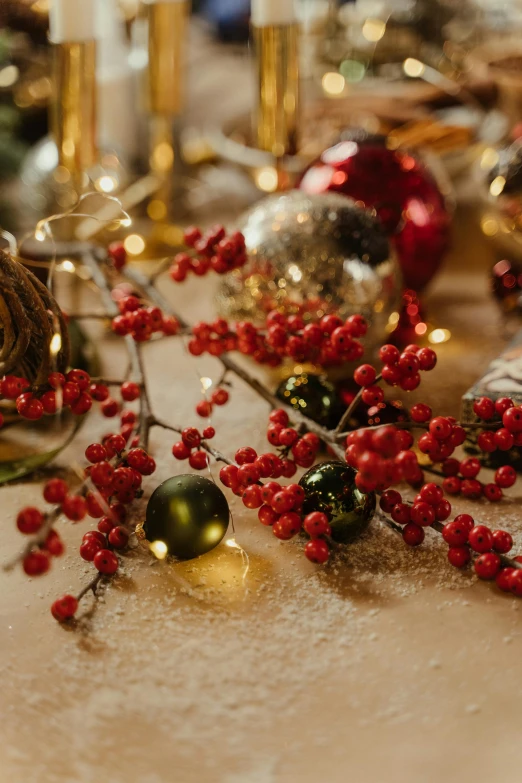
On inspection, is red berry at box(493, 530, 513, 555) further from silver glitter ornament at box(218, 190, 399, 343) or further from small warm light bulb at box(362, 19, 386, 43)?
small warm light bulb at box(362, 19, 386, 43)

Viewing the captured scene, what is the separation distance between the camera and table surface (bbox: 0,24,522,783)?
1.28 ft

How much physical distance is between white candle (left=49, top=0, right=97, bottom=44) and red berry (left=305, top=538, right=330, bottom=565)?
511mm

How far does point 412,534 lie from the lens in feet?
1.72

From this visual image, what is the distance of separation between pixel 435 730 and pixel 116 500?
25cm

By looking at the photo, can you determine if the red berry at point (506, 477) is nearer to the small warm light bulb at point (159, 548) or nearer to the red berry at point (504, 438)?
the red berry at point (504, 438)

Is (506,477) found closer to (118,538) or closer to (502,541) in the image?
(502,541)

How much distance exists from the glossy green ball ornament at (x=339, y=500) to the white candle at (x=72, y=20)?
0.47 meters

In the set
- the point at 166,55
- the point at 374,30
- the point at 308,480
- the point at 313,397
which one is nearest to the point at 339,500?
the point at 308,480

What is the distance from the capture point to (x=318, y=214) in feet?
2.37

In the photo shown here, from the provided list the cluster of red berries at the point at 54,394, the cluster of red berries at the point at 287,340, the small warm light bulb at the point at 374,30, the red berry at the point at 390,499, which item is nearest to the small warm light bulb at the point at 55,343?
the cluster of red berries at the point at 54,394

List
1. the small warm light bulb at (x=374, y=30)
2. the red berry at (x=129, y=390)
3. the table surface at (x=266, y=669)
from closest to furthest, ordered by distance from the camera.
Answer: the table surface at (x=266, y=669)
the red berry at (x=129, y=390)
the small warm light bulb at (x=374, y=30)

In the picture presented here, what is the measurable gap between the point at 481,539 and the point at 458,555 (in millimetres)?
22

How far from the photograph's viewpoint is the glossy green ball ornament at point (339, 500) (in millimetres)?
516

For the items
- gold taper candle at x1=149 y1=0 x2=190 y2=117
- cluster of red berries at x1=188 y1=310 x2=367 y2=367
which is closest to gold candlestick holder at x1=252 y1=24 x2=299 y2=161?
gold taper candle at x1=149 y1=0 x2=190 y2=117
